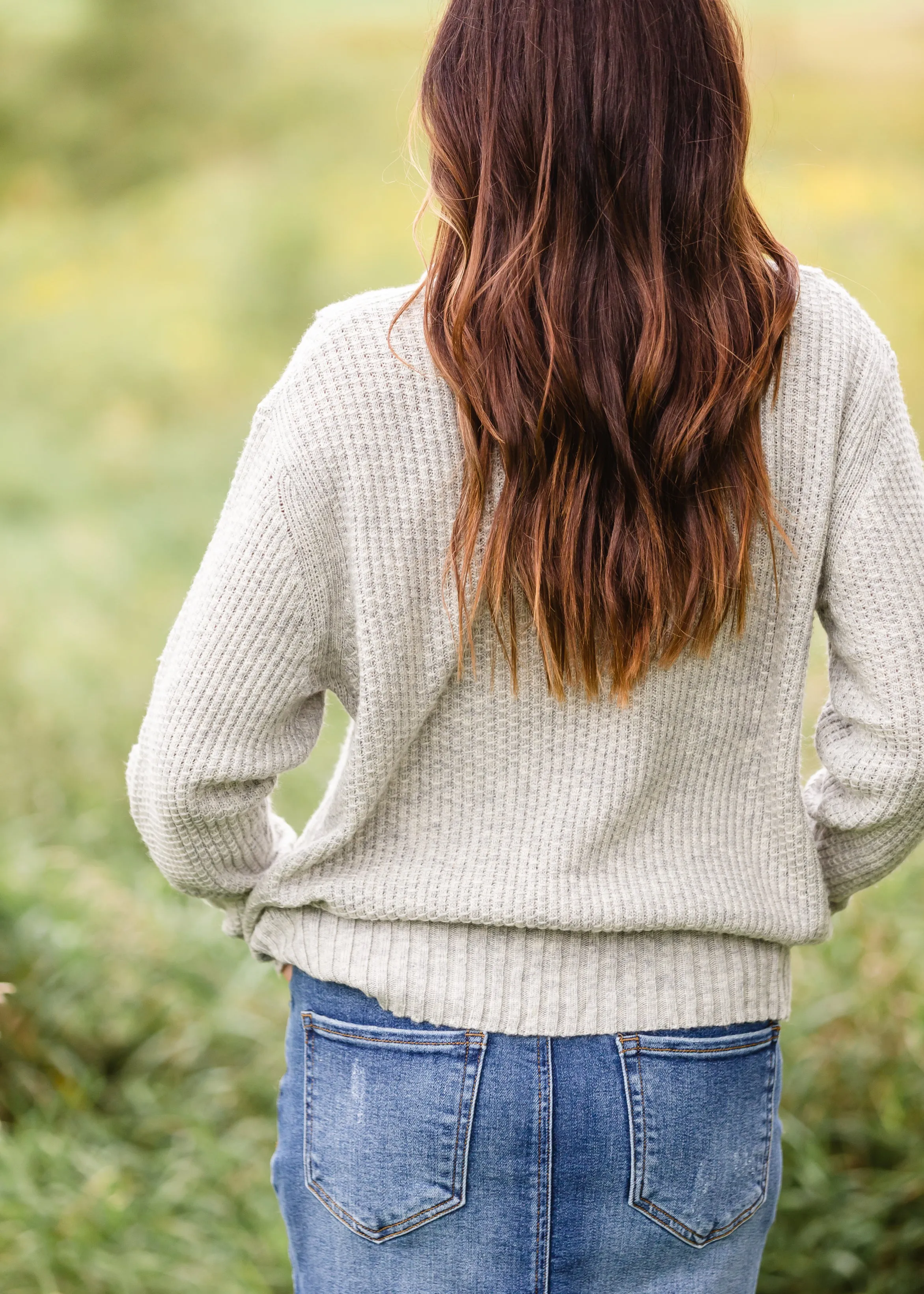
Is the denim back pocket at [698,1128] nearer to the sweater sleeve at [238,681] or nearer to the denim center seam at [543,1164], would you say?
the denim center seam at [543,1164]

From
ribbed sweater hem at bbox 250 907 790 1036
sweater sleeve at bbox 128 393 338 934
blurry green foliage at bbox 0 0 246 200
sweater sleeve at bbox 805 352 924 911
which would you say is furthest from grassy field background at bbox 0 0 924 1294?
ribbed sweater hem at bbox 250 907 790 1036

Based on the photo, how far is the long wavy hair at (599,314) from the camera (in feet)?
3.12

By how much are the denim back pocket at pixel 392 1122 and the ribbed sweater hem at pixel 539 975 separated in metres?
0.03

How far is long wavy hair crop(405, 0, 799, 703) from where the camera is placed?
952mm

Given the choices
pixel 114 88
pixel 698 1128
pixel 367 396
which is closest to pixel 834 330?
pixel 367 396

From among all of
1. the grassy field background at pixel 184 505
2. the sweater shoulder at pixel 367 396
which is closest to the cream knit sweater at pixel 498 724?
the sweater shoulder at pixel 367 396

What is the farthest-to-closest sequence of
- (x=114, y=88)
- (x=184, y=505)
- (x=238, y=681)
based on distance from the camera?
(x=114, y=88) → (x=184, y=505) → (x=238, y=681)

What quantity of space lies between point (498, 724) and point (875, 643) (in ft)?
1.15

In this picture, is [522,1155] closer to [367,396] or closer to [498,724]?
[498,724]

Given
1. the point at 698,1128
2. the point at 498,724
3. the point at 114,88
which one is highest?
the point at 114,88

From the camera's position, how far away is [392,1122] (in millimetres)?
1049

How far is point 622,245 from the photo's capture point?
0.97 m

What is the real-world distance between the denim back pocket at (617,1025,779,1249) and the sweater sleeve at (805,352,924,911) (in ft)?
0.79

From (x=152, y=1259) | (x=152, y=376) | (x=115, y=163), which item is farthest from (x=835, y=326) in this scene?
(x=115, y=163)
